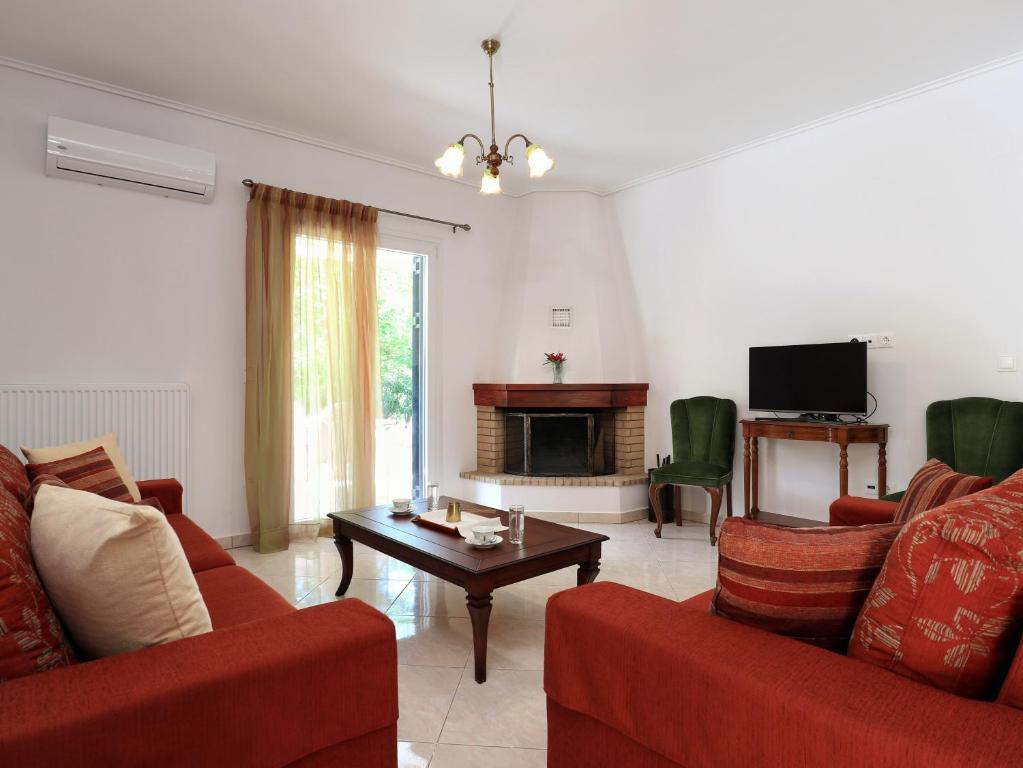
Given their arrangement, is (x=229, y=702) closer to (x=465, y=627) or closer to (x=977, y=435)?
(x=465, y=627)

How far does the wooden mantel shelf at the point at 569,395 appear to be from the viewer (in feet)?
16.5

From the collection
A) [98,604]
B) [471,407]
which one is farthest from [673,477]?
[98,604]

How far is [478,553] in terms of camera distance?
2467 mm

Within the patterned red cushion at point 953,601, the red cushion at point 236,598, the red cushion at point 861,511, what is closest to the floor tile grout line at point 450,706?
the red cushion at point 236,598

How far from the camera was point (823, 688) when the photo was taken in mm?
1014

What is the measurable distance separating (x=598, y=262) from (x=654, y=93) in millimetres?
1726

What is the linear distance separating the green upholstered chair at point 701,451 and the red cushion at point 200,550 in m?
2.95

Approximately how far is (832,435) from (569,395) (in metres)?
2.02

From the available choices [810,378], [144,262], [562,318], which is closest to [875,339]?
[810,378]

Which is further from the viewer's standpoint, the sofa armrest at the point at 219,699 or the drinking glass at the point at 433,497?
the drinking glass at the point at 433,497

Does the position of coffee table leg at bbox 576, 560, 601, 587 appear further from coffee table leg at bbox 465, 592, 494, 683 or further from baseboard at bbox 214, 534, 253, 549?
baseboard at bbox 214, 534, 253, 549

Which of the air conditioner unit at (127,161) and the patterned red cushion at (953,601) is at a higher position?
the air conditioner unit at (127,161)

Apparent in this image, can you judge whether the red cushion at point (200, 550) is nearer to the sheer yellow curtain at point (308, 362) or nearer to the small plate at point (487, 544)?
the small plate at point (487, 544)

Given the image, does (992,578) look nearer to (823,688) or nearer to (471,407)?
(823,688)
